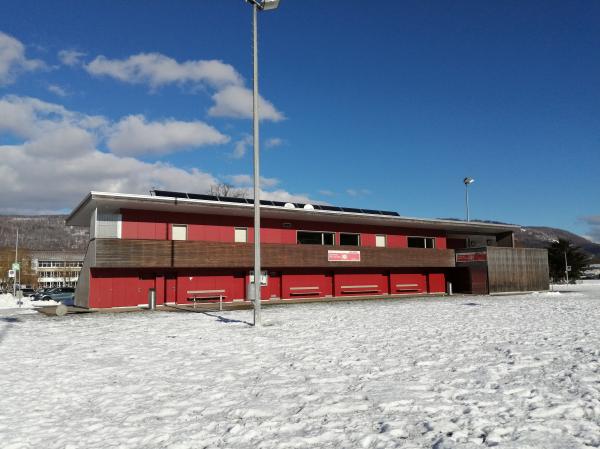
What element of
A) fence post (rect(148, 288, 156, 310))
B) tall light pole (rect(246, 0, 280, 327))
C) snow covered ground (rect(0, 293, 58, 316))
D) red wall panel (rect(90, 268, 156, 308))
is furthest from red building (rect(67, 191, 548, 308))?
tall light pole (rect(246, 0, 280, 327))

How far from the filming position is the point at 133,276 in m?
26.6

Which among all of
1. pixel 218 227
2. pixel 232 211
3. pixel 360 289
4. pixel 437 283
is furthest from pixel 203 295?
pixel 437 283

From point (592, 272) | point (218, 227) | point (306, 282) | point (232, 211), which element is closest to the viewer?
point (232, 211)

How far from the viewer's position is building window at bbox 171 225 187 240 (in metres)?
27.8

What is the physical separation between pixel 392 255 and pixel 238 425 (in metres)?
30.0

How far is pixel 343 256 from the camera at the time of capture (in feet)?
108

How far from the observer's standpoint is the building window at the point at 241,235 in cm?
2995

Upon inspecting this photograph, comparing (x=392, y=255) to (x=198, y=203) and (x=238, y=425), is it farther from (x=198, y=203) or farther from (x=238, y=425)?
(x=238, y=425)

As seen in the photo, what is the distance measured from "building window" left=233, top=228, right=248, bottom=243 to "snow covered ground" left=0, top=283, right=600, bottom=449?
14796 mm

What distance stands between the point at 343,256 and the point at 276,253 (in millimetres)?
5610

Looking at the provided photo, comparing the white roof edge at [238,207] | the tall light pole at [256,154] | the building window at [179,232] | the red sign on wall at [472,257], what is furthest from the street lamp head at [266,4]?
the red sign on wall at [472,257]

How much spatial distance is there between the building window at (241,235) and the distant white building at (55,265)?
10791 cm

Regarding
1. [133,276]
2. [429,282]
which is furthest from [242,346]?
[429,282]

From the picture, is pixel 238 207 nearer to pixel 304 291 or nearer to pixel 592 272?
pixel 304 291
